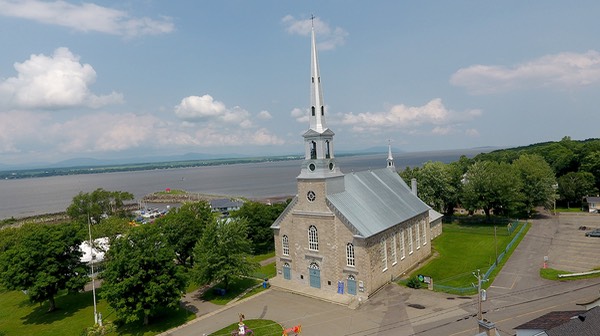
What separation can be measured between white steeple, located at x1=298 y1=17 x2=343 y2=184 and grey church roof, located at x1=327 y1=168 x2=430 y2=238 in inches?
125

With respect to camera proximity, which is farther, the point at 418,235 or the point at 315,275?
the point at 418,235

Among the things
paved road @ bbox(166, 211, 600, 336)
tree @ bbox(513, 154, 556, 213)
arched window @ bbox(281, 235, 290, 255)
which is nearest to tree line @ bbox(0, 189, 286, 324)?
arched window @ bbox(281, 235, 290, 255)

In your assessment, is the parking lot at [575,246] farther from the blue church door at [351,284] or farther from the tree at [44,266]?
the tree at [44,266]

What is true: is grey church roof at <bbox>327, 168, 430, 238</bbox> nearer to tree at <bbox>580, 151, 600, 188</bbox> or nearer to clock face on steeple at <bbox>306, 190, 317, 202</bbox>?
clock face on steeple at <bbox>306, 190, 317, 202</bbox>

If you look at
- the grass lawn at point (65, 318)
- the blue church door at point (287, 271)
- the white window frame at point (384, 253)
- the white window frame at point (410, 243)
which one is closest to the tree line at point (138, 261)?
the grass lawn at point (65, 318)

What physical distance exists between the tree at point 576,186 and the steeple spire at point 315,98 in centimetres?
6869

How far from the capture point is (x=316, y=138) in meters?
40.1

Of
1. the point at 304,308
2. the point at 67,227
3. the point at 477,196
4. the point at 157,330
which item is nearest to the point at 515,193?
the point at 477,196

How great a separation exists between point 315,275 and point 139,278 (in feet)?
57.4

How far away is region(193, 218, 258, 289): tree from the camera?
39.2 metres

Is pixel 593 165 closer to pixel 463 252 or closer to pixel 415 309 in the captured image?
pixel 463 252

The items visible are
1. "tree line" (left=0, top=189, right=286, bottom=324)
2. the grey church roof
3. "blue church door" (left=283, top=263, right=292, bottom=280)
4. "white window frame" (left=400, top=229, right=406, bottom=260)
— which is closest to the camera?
"tree line" (left=0, top=189, right=286, bottom=324)

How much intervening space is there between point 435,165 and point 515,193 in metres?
14.9

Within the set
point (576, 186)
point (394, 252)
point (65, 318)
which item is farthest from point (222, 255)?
point (576, 186)
